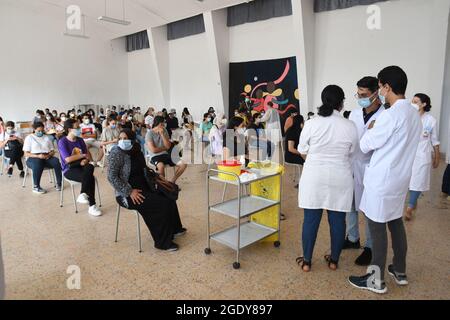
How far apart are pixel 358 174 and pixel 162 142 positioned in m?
2.83

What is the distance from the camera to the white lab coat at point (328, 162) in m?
2.04

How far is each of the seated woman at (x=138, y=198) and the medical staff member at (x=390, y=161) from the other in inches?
63.3

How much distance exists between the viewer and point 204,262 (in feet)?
8.21

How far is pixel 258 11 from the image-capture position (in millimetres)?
9375

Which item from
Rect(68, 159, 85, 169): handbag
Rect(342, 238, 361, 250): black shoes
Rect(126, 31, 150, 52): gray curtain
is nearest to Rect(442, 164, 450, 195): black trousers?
Rect(342, 238, 361, 250): black shoes

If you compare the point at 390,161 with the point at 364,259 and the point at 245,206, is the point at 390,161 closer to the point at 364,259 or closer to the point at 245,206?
the point at 364,259

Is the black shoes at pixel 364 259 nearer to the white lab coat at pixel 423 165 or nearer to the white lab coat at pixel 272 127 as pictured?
the white lab coat at pixel 423 165

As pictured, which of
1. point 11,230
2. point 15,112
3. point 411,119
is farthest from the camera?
point 15,112

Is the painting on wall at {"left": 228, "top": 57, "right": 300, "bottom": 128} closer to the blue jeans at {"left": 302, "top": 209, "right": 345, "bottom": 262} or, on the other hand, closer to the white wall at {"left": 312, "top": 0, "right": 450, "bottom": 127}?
the white wall at {"left": 312, "top": 0, "right": 450, "bottom": 127}

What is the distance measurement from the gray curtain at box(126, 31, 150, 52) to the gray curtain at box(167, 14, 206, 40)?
143 centimetres

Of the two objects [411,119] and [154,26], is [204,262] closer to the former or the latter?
[411,119]

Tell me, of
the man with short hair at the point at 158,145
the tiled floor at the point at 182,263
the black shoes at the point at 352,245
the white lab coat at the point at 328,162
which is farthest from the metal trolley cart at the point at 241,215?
the man with short hair at the point at 158,145

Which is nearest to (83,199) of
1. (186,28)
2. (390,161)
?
(390,161)
